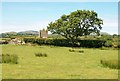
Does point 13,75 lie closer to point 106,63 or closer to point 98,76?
point 98,76

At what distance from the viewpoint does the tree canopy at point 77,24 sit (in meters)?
69.0

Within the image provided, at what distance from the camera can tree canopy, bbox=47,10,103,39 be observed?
6897 cm

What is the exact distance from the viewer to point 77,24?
227 feet

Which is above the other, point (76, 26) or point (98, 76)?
point (76, 26)

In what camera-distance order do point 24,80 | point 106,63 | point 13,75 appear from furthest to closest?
point 106,63 → point 13,75 → point 24,80

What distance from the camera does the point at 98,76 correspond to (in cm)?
1552

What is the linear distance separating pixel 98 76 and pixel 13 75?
442 centimetres

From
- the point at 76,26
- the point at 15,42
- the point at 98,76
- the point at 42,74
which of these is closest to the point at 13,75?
the point at 42,74

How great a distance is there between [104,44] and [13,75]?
158ft

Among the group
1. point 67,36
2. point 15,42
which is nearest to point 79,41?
point 67,36

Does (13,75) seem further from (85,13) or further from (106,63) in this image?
(85,13)

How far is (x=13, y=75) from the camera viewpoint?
14.7 metres

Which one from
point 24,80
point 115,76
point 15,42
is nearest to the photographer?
point 24,80

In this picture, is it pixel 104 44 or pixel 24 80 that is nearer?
Result: pixel 24 80
